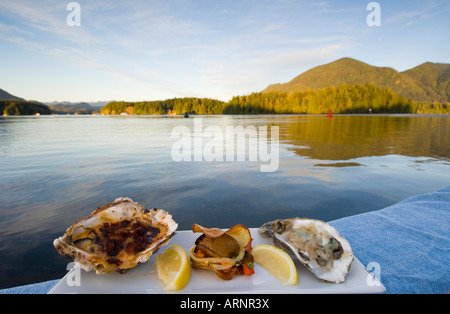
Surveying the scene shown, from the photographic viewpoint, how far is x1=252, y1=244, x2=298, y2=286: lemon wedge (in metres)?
1.14

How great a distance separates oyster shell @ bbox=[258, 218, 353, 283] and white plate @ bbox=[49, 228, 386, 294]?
0.13ft

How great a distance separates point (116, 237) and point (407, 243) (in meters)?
2.16

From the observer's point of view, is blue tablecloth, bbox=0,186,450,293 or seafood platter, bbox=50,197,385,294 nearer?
seafood platter, bbox=50,197,385,294

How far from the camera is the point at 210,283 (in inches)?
43.5

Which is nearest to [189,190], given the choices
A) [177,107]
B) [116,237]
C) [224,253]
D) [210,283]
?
[116,237]

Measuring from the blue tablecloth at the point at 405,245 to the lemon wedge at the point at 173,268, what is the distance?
0.91m

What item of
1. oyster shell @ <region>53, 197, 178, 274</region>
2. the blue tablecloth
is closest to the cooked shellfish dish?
oyster shell @ <region>53, 197, 178, 274</region>

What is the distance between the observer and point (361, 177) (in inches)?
234

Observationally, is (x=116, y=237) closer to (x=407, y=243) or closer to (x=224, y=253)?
(x=224, y=253)

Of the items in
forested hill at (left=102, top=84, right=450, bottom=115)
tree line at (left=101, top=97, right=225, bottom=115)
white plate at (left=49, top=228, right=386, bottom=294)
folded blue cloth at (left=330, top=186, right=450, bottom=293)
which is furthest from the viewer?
tree line at (left=101, top=97, right=225, bottom=115)

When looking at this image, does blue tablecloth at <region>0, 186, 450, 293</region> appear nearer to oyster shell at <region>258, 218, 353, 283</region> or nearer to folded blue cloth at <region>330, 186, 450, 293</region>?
folded blue cloth at <region>330, 186, 450, 293</region>

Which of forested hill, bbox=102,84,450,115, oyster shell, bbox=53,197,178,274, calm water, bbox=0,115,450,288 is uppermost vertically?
forested hill, bbox=102,84,450,115

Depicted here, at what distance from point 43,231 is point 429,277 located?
4544mm

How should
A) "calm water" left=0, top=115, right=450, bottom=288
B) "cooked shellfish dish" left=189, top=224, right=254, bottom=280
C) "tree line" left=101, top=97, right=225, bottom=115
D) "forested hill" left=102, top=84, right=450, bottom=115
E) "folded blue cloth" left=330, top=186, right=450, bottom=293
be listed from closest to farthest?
"cooked shellfish dish" left=189, top=224, right=254, bottom=280 < "folded blue cloth" left=330, top=186, right=450, bottom=293 < "calm water" left=0, top=115, right=450, bottom=288 < "forested hill" left=102, top=84, right=450, bottom=115 < "tree line" left=101, top=97, right=225, bottom=115
